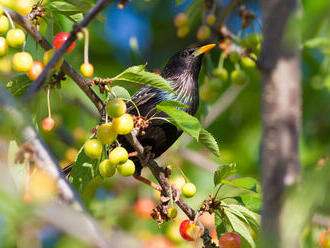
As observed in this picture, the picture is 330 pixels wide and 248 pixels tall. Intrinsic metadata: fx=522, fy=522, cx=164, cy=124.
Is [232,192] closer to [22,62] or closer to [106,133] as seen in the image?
[106,133]

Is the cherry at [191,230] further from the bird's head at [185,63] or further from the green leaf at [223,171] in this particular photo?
the bird's head at [185,63]

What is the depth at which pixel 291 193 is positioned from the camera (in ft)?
4.10

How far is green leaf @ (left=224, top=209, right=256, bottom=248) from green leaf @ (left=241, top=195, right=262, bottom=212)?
10 centimetres

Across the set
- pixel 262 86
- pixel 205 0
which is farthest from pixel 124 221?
pixel 262 86

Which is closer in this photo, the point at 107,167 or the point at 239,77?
the point at 107,167

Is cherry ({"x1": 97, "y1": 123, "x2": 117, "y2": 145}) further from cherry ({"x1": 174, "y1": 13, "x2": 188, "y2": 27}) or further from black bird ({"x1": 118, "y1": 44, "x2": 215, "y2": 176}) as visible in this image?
cherry ({"x1": 174, "y1": 13, "x2": 188, "y2": 27})

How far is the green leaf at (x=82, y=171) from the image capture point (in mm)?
2670

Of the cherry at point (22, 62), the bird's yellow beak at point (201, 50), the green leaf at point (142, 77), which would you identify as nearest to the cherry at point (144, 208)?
the bird's yellow beak at point (201, 50)

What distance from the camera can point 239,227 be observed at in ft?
8.57

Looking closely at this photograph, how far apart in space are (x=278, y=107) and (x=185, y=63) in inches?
113

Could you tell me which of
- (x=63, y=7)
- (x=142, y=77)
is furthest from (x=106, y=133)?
(x=63, y=7)

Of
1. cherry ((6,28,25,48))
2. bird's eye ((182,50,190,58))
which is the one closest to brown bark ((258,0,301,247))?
cherry ((6,28,25,48))

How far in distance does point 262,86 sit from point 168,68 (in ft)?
9.53

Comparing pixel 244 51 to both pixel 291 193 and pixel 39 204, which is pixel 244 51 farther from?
pixel 39 204
